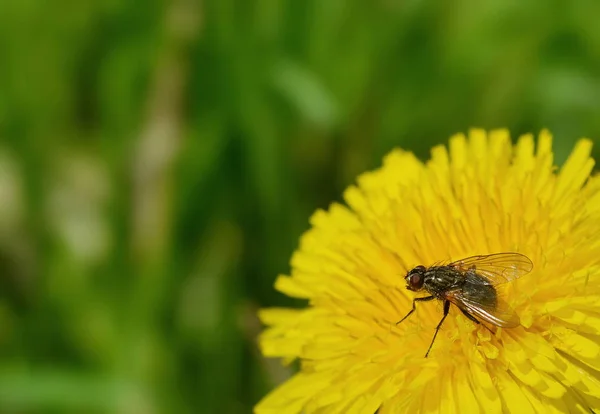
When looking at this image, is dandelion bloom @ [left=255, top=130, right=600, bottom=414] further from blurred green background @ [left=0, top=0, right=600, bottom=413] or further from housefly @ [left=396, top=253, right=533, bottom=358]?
blurred green background @ [left=0, top=0, right=600, bottom=413]

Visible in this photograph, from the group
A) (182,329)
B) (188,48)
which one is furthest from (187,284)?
(188,48)

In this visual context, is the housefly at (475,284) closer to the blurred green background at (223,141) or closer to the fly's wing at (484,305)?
the fly's wing at (484,305)

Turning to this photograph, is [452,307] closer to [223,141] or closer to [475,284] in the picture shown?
[475,284]

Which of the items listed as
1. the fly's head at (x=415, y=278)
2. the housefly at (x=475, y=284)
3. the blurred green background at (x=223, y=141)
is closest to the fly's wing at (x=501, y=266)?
the housefly at (x=475, y=284)

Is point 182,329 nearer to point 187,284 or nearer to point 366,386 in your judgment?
point 187,284

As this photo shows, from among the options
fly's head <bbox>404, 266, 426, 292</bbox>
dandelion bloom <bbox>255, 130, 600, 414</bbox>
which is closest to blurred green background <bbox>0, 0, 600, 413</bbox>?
dandelion bloom <bbox>255, 130, 600, 414</bbox>

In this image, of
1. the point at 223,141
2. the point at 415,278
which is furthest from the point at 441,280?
the point at 223,141
